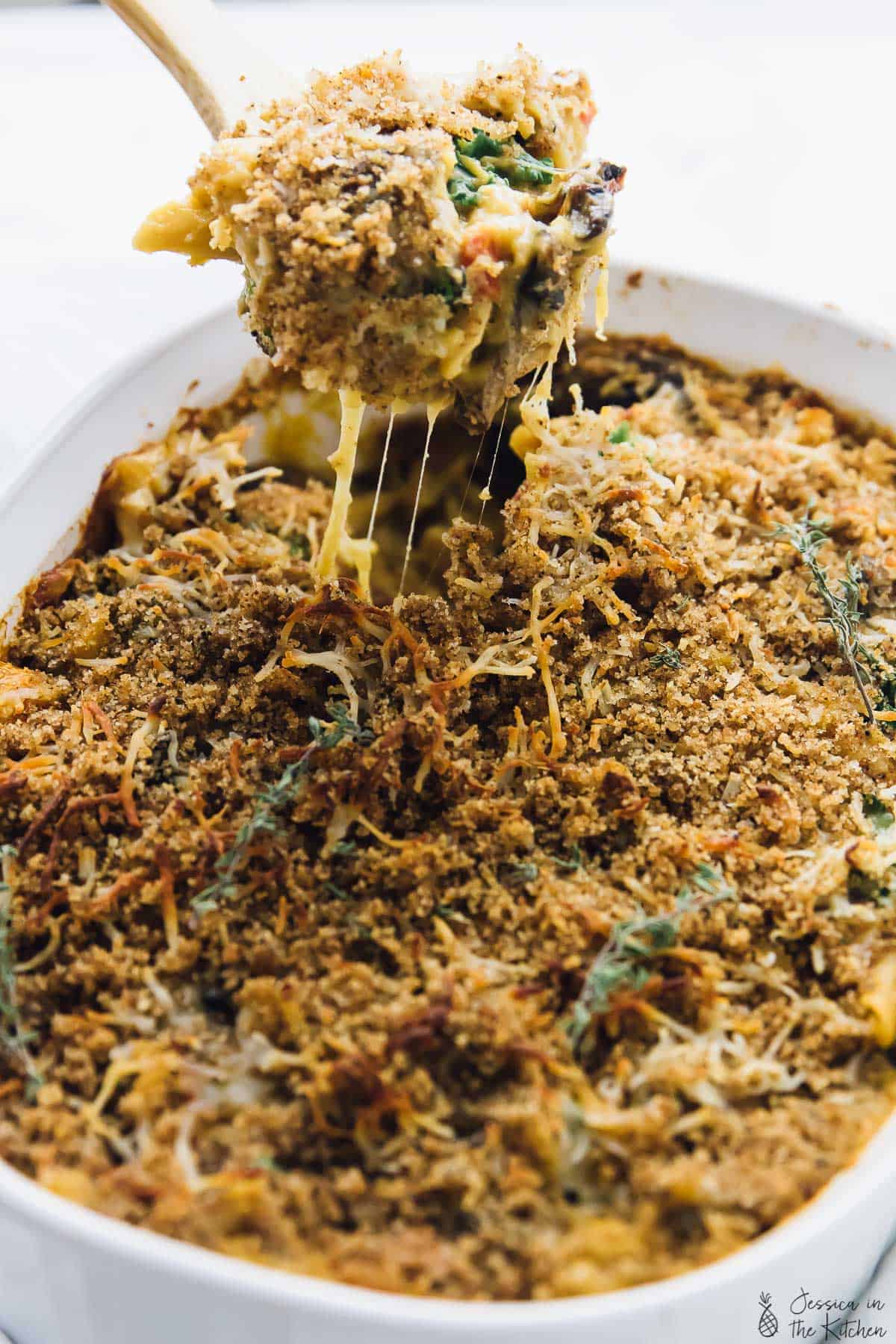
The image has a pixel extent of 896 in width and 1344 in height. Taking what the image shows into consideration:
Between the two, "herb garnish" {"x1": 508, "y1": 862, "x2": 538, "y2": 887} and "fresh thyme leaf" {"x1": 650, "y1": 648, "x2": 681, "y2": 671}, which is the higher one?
"fresh thyme leaf" {"x1": 650, "y1": 648, "x2": 681, "y2": 671}

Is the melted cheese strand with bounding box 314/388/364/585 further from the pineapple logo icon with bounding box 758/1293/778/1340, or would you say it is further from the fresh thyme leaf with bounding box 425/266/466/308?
the pineapple logo icon with bounding box 758/1293/778/1340

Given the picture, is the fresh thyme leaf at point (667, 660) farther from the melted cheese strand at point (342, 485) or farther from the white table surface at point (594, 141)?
the white table surface at point (594, 141)

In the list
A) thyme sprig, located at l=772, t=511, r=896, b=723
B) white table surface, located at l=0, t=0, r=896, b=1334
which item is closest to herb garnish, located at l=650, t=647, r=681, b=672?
thyme sprig, located at l=772, t=511, r=896, b=723

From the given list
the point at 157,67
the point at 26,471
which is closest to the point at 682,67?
the point at 157,67

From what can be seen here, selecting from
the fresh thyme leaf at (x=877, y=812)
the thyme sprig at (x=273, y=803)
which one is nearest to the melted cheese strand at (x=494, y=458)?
the thyme sprig at (x=273, y=803)

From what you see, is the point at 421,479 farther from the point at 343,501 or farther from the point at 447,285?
the point at 447,285

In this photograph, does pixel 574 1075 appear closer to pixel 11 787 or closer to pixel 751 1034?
pixel 751 1034
